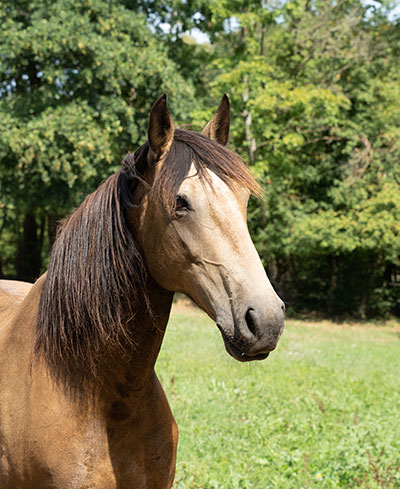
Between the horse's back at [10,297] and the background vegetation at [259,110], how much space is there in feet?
36.3

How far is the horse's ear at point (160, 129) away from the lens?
5.84ft

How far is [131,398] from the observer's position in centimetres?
191

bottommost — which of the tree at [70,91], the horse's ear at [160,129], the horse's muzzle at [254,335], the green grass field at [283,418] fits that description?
the green grass field at [283,418]

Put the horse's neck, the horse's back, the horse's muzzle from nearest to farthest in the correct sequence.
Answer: the horse's muzzle < the horse's neck < the horse's back

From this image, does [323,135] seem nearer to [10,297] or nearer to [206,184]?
[10,297]

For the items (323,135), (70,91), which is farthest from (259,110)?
(70,91)

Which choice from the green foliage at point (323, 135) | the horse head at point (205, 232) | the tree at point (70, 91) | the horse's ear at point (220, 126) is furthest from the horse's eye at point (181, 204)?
the green foliage at point (323, 135)

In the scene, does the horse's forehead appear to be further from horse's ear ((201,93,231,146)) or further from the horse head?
horse's ear ((201,93,231,146))

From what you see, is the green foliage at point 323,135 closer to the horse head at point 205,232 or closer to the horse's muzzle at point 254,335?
the horse head at point 205,232

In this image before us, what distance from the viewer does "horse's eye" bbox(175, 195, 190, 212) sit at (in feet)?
5.64

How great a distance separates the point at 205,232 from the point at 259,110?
16.8 metres

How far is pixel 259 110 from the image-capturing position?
17656mm

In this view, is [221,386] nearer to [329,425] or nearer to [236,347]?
[329,425]

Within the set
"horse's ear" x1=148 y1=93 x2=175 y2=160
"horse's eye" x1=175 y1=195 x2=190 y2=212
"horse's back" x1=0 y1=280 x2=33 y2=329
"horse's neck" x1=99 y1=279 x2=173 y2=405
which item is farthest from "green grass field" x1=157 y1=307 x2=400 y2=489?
"horse's back" x1=0 y1=280 x2=33 y2=329
